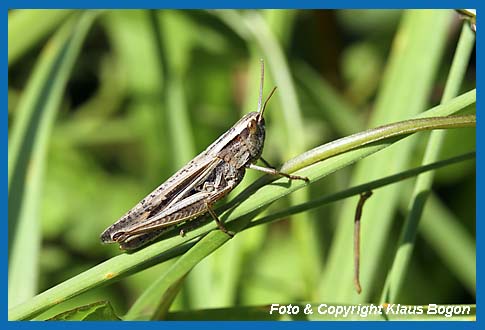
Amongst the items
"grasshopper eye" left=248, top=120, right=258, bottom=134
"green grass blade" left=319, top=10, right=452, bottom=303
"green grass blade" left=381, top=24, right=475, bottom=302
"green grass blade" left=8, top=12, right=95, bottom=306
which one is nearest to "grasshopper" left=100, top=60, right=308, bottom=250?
"grasshopper eye" left=248, top=120, right=258, bottom=134

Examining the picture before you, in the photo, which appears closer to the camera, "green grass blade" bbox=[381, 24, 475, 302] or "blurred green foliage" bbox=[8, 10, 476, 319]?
"green grass blade" bbox=[381, 24, 475, 302]

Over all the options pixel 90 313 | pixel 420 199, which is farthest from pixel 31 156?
pixel 420 199

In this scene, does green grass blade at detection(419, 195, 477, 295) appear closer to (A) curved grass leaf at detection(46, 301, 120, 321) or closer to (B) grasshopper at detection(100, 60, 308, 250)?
(B) grasshopper at detection(100, 60, 308, 250)

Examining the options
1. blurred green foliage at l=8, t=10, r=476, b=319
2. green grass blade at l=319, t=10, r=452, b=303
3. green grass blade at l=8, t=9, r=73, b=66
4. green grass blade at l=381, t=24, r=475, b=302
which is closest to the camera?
green grass blade at l=381, t=24, r=475, b=302

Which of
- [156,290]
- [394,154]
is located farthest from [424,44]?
[156,290]

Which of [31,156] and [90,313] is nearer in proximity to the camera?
[90,313]

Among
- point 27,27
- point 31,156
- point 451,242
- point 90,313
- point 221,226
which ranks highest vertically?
point 27,27

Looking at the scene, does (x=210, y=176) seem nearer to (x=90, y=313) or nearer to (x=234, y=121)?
(x=90, y=313)

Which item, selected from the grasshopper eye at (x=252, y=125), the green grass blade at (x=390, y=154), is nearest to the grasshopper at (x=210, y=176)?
the grasshopper eye at (x=252, y=125)
